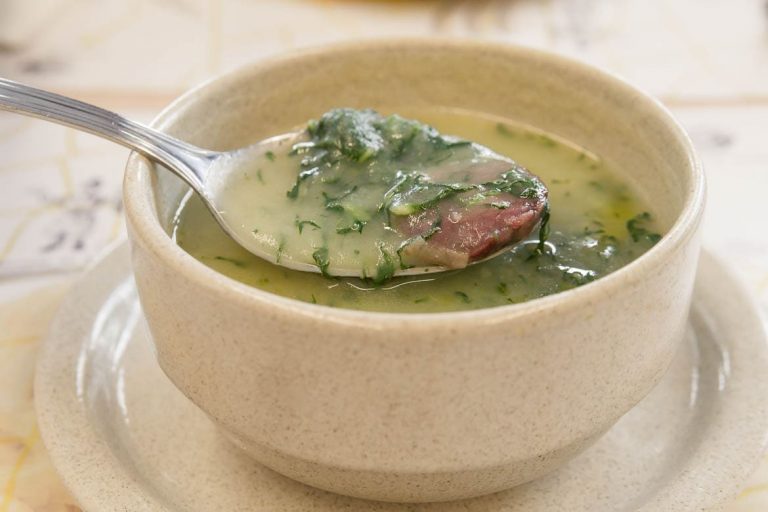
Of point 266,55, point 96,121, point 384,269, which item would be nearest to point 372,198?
point 384,269

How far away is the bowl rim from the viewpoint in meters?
0.87

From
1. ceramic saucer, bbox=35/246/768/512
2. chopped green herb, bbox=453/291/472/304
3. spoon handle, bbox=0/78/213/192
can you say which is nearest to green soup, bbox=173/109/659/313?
chopped green herb, bbox=453/291/472/304

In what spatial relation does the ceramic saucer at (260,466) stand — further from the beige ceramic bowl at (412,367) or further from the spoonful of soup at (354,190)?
the spoonful of soup at (354,190)

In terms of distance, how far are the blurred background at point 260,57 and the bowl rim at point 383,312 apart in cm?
42

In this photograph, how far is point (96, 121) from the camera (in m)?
1.20

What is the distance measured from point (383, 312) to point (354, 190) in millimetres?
228

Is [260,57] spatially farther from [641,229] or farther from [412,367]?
[412,367]

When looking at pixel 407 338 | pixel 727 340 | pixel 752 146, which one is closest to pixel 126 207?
pixel 407 338

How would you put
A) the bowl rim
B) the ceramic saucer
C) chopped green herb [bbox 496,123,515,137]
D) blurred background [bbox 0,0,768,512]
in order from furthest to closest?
blurred background [bbox 0,0,768,512] → chopped green herb [bbox 496,123,515,137] → the ceramic saucer → the bowl rim

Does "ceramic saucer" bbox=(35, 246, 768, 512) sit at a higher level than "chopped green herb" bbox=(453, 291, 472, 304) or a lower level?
lower

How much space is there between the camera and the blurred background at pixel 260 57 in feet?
5.96

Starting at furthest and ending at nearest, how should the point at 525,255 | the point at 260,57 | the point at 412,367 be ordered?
the point at 260,57 → the point at 525,255 → the point at 412,367

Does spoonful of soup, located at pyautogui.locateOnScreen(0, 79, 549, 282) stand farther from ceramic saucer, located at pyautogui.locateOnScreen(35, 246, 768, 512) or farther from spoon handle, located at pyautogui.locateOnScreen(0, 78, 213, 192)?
ceramic saucer, located at pyautogui.locateOnScreen(35, 246, 768, 512)

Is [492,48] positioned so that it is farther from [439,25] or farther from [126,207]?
[439,25]
